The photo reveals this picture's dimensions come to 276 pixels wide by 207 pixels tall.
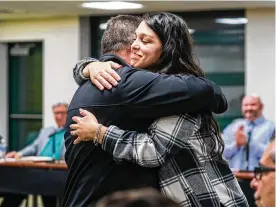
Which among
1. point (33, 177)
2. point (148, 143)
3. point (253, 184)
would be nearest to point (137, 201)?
point (148, 143)

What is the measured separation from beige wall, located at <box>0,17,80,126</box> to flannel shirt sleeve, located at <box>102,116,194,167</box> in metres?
8.54

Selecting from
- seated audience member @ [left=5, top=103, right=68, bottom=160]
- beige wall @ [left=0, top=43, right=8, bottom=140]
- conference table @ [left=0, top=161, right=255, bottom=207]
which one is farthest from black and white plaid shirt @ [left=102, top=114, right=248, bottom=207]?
Answer: beige wall @ [left=0, top=43, right=8, bottom=140]

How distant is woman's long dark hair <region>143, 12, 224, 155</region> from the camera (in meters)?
2.63

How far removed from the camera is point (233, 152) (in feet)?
26.8

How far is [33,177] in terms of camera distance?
816 centimetres

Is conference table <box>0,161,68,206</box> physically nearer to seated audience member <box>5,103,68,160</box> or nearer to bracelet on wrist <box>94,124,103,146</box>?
seated audience member <box>5,103,68,160</box>

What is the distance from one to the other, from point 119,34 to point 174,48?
0.26m

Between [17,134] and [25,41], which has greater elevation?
[25,41]

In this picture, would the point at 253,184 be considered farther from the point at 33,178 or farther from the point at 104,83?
the point at 104,83

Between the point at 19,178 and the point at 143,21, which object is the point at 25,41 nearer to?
the point at 19,178

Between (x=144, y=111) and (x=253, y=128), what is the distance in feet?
19.7

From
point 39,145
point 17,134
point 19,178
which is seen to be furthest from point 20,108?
point 19,178

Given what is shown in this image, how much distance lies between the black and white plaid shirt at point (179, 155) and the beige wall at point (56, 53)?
8504 millimetres

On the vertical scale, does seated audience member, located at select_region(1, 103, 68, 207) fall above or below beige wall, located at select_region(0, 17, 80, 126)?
below
